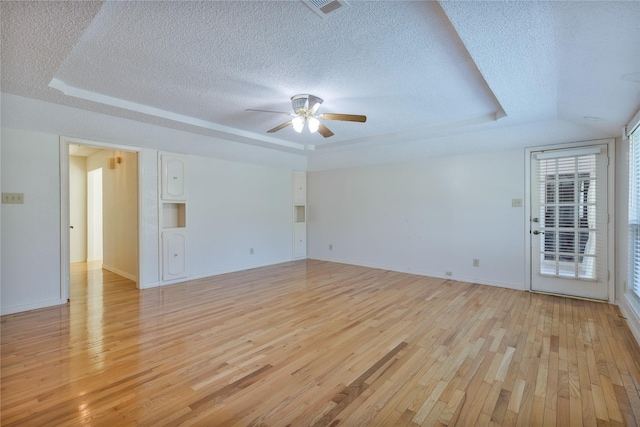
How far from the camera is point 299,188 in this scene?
724 cm

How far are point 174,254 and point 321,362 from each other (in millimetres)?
3622

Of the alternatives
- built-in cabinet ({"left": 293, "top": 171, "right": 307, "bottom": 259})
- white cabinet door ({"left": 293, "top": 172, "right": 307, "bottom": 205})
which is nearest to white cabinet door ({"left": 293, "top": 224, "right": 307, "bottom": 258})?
built-in cabinet ({"left": 293, "top": 171, "right": 307, "bottom": 259})

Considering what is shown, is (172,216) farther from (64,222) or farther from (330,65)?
(330,65)

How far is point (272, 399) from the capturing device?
75.1 inches

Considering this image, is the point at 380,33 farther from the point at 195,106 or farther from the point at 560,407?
the point at 560,407

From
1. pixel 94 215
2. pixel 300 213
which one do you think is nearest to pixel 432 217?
pixel 300 213

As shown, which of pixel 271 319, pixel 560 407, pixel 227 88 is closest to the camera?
pixel 560 407

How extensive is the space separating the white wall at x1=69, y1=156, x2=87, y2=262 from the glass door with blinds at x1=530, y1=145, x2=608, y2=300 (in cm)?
927

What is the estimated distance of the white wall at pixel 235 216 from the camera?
529 cm

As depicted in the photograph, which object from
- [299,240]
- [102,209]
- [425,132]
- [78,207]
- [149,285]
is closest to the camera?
[425,132]

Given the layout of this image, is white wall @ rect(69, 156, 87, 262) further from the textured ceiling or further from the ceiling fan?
the ceiling fan

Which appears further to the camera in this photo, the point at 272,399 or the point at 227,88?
the point at 227,88

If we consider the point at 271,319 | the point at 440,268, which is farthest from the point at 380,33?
the point at 440,268

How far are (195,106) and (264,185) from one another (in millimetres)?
3072
